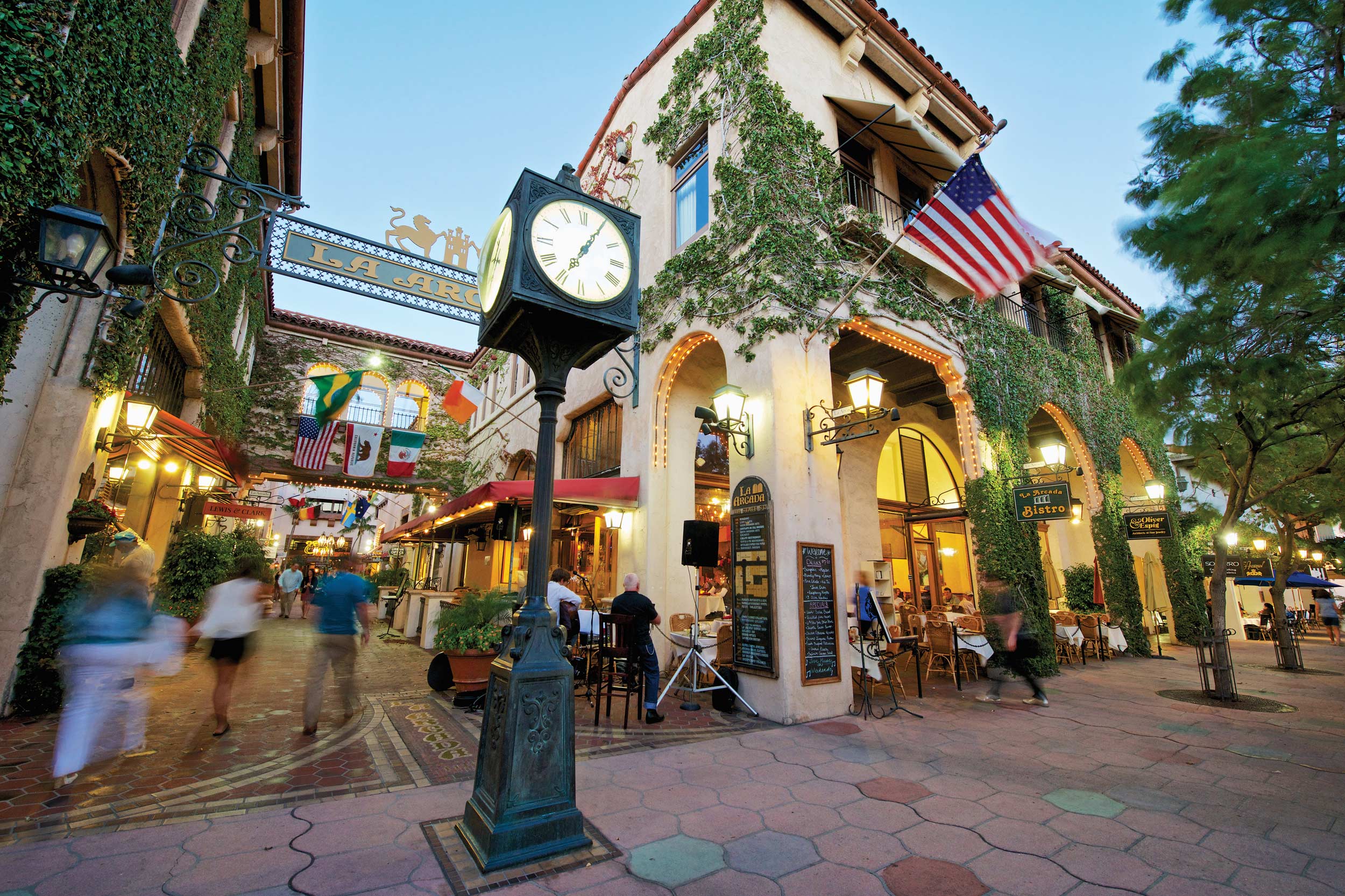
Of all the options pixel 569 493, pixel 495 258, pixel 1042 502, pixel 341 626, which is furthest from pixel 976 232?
pixel 341 626

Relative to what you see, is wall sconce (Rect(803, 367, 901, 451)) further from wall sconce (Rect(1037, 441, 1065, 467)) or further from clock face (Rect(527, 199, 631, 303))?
wall sconce (Rect(1037, 441, 1065, 467))

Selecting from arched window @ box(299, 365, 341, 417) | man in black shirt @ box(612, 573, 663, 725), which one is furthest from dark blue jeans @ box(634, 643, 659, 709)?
arched window @ box(299, 365, 341, 417)

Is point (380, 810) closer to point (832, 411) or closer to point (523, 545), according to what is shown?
point (832, 411)

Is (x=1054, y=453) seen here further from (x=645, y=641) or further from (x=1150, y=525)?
(x=645, y=641)

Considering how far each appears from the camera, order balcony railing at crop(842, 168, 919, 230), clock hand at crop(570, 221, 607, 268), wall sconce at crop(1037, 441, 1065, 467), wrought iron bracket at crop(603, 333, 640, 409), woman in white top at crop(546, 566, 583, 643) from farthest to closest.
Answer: wall sconce at crop(1037, 441, 1065, 467)
balcony railing at crop(842, 168, 919, 230)
wrought iron bracket at crop(603, 333, 640, 409)
woman in white top at crop(546, 566, 583, 643)
clock hand at crop(570, 221, 607, 268)

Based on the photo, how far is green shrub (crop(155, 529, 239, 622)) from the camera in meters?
9.08

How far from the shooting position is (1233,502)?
313 inches

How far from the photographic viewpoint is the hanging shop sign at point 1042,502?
8.59 m

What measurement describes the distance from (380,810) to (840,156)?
1008cm

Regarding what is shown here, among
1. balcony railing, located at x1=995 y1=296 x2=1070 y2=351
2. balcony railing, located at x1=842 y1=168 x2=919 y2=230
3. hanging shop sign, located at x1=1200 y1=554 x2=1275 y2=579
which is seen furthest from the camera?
hanging shop sign, located at x1=1200 y1=554 x2=1275 y2=579

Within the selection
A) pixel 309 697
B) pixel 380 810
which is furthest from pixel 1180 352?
pixel 309 697

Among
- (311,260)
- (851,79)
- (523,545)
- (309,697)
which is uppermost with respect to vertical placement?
(851,79)

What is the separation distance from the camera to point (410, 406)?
1962 cm

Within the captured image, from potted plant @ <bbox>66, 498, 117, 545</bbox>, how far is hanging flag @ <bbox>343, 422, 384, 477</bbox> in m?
7.35
